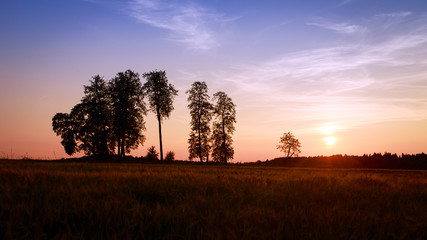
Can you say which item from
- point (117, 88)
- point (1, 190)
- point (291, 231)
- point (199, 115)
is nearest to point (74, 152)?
point (117, 88)

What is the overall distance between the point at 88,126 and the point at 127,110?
6.46 metres

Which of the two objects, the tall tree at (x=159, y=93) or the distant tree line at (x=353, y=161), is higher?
the tall tree at (x=159, y=93)

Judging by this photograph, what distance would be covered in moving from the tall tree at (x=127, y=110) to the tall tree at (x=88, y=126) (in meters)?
1.68

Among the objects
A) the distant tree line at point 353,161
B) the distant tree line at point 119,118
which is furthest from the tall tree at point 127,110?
the distant tree line at point 353,161

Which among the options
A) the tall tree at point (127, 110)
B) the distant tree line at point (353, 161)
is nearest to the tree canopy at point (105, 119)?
the tall tree at point (127, 110)

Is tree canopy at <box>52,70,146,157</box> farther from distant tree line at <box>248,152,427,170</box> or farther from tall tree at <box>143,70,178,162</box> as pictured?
distant tree line at <box>248,152,427,170</box>

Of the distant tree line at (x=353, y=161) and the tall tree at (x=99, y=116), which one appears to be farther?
the distant tree line at (x=353, y=161)

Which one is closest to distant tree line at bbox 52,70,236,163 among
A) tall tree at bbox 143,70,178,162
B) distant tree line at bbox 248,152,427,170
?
tall tree at bbox 143,70,178,162

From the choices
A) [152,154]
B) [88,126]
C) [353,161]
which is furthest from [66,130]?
[353,161]

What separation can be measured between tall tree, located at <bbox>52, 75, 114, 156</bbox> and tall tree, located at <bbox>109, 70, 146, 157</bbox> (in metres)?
1.68

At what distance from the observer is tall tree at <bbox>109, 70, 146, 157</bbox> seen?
125ft

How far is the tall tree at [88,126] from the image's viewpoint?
3816 cm

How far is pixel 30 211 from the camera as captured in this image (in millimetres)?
2830

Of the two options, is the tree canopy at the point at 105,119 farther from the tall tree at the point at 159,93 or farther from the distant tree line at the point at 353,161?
the distant tree line at the point at 353,161
